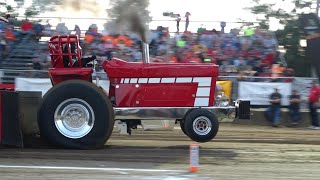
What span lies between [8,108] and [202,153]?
127 inches

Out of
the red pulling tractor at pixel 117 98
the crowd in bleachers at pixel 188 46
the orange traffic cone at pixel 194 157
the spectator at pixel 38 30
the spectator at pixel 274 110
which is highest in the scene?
the spectator at pixel 38 30

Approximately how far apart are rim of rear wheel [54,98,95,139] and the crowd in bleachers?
8915 mm

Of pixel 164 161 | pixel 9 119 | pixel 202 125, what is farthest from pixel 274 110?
pixel 9 119

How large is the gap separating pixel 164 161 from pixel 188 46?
39.4 ft

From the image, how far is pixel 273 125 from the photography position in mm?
16297

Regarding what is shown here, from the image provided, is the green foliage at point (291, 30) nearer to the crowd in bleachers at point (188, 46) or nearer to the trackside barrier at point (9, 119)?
the crowd in bleachers at point (188, 46)

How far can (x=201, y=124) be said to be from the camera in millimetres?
9648

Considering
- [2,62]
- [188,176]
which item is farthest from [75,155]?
[2,62]

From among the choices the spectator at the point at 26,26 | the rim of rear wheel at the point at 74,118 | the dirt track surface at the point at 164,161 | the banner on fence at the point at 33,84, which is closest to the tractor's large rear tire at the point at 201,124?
the dirt track surface at the point at 164,161

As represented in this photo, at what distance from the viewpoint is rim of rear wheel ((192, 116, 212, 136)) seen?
959 centimetres

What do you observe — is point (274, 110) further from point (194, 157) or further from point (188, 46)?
point (194, 157)

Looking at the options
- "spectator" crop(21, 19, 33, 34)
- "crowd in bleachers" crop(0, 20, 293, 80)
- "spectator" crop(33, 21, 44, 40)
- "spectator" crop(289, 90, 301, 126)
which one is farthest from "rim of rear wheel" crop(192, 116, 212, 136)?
"spectator" crop(21, 19, 33, 34)

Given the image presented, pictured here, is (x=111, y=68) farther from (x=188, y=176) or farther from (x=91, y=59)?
(x=188, y=176)

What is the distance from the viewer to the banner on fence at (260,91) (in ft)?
56.1
